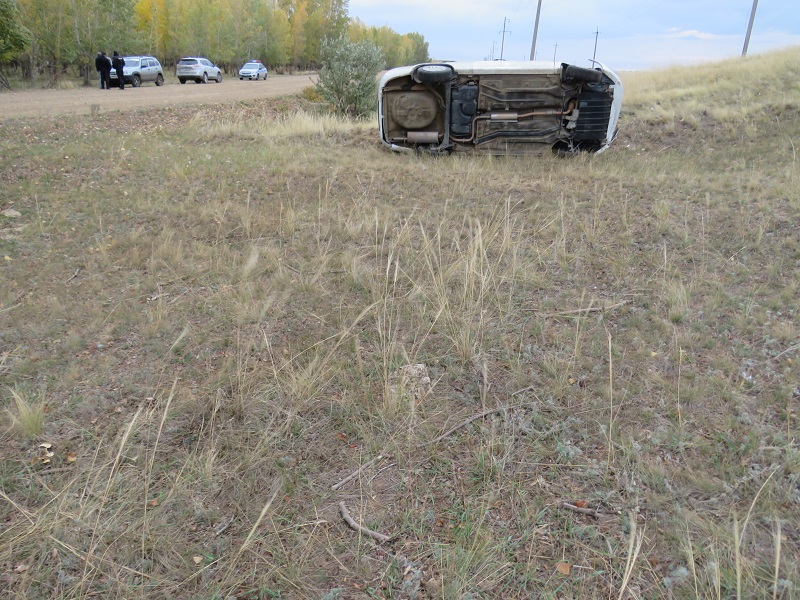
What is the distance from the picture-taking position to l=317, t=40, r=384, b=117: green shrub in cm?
1820

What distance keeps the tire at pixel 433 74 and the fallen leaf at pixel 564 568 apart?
323 inches

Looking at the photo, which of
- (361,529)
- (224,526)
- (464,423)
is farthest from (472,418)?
(224,526)

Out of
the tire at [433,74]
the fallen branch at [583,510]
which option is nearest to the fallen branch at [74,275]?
the fallen branch at [583,510]

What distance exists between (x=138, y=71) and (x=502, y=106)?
25293 millimetres

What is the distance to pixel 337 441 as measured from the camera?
3230mm

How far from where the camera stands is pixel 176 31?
149ft

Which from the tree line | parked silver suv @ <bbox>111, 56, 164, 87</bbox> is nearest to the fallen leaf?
the tree line

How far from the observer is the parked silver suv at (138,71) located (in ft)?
88.6

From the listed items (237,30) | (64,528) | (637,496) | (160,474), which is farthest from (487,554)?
(237,30)

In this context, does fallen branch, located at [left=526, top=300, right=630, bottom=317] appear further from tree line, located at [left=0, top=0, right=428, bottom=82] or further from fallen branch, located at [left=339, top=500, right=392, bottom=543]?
tree line, located at [left=0, top=0, right=428, bottom=82]

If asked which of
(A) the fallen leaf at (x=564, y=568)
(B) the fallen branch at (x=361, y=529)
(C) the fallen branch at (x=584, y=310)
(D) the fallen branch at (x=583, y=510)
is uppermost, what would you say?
(C) the fallen branch at (x=584, y=310)

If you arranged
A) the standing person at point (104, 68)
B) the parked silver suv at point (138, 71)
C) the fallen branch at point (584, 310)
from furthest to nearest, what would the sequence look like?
the parked silver suv at point (138, 71)
the standing person at point (104, 68)
the fallen branch at point (584, 310)

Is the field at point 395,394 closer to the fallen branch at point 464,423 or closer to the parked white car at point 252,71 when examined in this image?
the fallen branch at point 464,423

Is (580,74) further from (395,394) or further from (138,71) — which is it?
(138,71)
